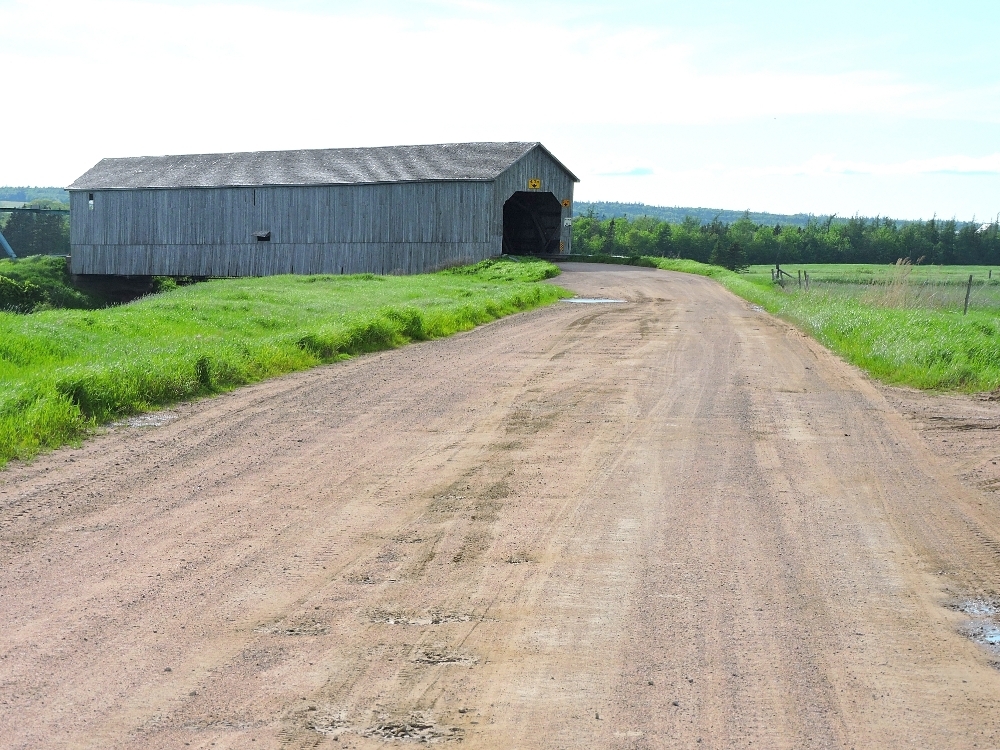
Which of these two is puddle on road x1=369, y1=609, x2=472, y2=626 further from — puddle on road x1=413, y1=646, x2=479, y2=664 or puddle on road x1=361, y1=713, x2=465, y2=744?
puddle on road x1=361, y1=713, x2=465, y2=744

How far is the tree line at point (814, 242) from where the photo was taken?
91.2 metres

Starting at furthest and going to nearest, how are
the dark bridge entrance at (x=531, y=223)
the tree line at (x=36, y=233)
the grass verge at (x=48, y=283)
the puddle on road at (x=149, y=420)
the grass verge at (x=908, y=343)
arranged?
the tree line at (x=36, y=233) < the dark bridge entrance at (x=531, y=223) < the grass verge at (x=48, y=283) < the grass verge at (x=908, y=343) < the puddle on road at (x=149, y=420)

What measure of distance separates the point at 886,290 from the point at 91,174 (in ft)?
138

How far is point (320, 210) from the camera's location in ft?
151

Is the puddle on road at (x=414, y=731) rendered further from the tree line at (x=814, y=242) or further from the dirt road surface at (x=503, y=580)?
the tree line at (x=814, y=242)

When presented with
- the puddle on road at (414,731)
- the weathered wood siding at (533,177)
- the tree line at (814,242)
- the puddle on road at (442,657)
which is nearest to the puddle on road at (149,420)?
the puddle on road at (442,657)

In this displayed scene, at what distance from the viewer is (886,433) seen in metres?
9.41

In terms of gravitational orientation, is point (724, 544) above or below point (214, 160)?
A: below

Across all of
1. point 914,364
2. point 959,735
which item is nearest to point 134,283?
point 914,364

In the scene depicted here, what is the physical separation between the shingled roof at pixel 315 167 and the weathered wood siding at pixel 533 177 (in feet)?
1.28

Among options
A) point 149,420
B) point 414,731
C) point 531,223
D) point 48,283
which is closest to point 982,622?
point 414,731

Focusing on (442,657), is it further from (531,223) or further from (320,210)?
(531,223)

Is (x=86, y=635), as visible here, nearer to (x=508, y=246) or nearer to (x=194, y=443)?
(x=194, y=443)

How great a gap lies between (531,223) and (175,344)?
129 feet
